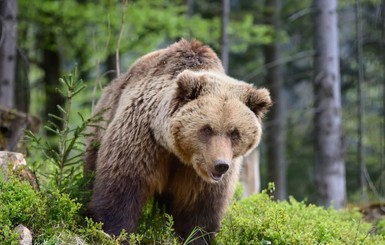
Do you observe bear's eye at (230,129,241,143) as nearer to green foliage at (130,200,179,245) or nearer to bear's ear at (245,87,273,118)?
bear's ear at (245,87,273,118)

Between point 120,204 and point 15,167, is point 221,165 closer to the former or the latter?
point 120,204

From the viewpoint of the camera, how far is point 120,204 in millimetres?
6066

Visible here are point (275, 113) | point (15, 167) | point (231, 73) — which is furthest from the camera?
point (231, 73)

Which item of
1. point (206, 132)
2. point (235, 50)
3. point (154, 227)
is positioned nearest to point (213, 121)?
point (206, 132)

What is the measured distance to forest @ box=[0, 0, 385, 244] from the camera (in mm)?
6340

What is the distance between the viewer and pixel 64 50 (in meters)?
16.2

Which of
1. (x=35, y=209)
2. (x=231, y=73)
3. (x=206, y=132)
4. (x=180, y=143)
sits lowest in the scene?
(x=35, y=209)

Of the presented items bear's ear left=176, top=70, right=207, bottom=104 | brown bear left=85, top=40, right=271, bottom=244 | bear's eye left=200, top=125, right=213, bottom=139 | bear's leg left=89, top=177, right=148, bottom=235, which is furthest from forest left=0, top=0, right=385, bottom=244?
bear's ear left=176, top=70, right=207, bottom=104

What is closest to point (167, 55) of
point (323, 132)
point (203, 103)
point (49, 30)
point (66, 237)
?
point (203, 103)

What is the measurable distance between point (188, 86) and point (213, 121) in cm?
43

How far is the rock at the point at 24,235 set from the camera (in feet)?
17.8

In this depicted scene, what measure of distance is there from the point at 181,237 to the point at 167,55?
6.11 feet

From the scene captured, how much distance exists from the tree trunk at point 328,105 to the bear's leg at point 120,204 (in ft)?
24.1

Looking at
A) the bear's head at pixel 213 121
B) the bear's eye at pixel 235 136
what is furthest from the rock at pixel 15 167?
the bear's eye at pixel 235 136
